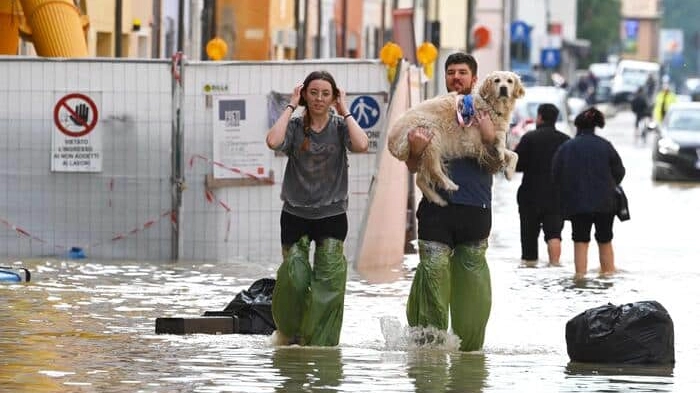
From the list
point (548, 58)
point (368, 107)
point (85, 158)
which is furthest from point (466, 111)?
point (548, 58)

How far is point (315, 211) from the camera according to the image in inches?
512

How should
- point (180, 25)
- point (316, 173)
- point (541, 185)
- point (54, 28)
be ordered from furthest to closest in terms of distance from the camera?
point (180, 25) < point (54, 28) < point (541, 185) < point (316, 173)

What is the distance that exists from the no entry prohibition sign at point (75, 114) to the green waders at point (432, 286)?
27.3 feet

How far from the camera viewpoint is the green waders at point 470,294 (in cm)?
1291

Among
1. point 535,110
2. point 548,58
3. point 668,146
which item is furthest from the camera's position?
point 548,58

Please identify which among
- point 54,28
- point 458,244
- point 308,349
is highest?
point 54,28

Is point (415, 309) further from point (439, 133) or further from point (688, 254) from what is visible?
point (688, 254)

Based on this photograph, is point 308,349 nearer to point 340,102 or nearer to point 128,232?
point 340,102

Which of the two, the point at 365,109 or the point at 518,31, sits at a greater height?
the point at 518,31

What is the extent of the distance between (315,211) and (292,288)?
1.48 feet

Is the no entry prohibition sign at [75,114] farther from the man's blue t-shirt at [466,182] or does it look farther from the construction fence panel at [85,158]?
the man's blue t-shirt at [466,182]

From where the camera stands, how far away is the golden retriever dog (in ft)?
42.0

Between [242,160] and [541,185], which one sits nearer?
[242,160]

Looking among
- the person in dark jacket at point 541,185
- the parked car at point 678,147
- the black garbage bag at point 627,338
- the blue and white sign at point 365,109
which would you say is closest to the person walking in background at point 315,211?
the black garbage bag at point 627,338
